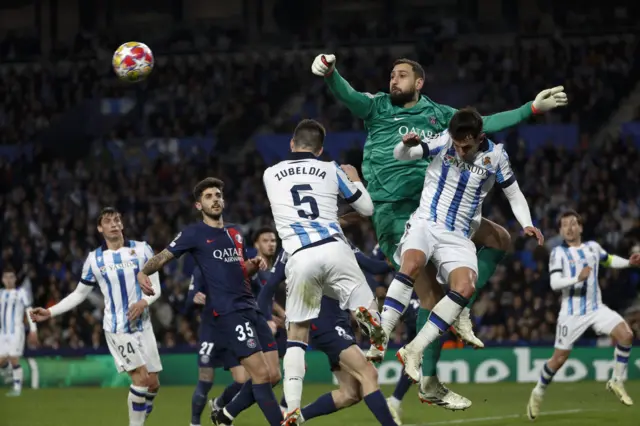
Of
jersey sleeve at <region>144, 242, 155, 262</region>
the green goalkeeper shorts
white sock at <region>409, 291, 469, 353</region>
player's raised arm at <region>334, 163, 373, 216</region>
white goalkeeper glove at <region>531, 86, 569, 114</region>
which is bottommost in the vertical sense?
white sock at <region>409, 291, 469, 353</region>

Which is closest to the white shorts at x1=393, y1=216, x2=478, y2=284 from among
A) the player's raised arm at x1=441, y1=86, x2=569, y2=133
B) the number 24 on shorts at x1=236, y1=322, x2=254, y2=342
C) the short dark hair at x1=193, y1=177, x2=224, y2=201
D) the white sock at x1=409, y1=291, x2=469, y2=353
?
the white sock at x1=409, y1=291, x2=469, y2=353

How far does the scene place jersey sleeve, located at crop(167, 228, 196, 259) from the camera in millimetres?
9703

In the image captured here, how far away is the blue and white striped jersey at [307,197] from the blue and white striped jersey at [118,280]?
3.01 meters

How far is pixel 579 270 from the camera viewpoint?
45.4 ft

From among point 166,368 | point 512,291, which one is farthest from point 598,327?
point 166,368

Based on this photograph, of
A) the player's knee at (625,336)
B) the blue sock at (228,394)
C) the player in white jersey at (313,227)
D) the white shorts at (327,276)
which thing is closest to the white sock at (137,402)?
the blue sock at (228,394)

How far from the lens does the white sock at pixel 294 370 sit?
8.99m

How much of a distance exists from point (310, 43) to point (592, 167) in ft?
24.6

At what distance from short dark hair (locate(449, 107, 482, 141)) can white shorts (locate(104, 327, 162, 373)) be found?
4297 mm

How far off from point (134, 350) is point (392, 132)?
371 cm

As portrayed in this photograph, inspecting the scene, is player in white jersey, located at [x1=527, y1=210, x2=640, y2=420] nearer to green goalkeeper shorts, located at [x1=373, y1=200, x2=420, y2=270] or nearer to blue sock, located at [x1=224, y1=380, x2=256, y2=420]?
blue sock, located at [x1=224, y1=380, x2=256, y2=420]

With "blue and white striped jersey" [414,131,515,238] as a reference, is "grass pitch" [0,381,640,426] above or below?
below

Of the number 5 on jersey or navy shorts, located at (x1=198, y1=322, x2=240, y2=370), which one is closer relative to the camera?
the number 5 on jersey

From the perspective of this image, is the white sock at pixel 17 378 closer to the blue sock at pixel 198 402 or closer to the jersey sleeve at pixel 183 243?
the blue sock at pixel 198 402
